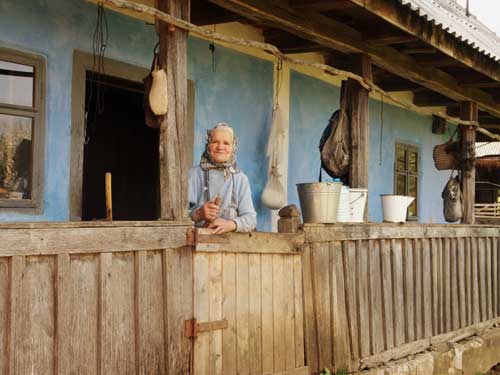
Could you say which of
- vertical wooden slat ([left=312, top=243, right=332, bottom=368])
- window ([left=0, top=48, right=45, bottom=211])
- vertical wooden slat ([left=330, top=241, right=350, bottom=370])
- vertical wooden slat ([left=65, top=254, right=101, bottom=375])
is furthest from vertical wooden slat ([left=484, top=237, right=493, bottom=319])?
vertical wooden slat ([left=65, top=254, right=101, bottom=375])

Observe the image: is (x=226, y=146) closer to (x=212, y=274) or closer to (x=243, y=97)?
(x=212, y=274)

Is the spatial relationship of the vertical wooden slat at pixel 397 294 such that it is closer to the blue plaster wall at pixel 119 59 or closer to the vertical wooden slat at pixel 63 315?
the blue plaster wall at pixel 119 59

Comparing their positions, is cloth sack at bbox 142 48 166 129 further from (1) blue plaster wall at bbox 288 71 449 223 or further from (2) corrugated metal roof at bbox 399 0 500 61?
(1) blue plaster wall at bbox 288 71 449 223

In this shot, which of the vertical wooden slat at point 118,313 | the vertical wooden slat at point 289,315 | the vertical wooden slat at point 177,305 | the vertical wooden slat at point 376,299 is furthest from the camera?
the vertical wooden slat at point 376,299

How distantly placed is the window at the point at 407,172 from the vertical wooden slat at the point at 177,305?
6.65 m

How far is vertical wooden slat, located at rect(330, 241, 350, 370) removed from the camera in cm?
551

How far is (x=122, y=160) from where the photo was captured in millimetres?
8203

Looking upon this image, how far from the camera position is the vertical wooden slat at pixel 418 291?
6.88 meters

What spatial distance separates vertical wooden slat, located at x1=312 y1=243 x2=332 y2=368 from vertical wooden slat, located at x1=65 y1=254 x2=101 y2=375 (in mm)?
2047

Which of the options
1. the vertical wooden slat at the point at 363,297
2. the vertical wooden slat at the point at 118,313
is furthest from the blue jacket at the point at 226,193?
the vertical wooden slat at the point at 363,297

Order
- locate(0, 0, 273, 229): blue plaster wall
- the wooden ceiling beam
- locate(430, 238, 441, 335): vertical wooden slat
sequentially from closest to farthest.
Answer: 1. locate(0, 0, 273, 229): blue plaster wall
2. the wooden ceiling beam
3. locate(430, 238, 441, 335): vertical wooden slat

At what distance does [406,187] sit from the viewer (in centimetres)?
1087

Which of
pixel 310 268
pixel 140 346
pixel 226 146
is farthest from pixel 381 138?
pixel 140 346

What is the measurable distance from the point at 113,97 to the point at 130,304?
4.14 m
